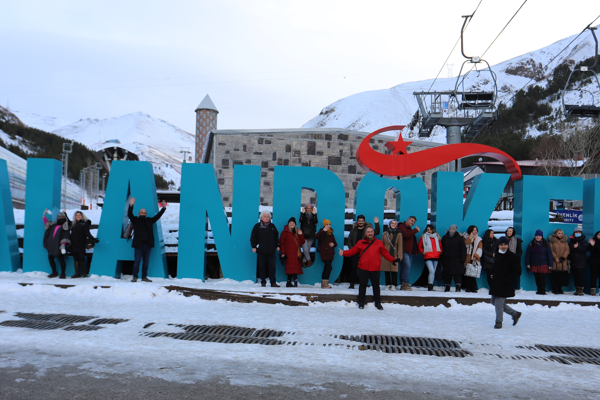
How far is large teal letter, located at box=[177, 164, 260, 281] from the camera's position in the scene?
11219mm

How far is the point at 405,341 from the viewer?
6.60 m

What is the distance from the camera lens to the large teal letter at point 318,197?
11.5 m

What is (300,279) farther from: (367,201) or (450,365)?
(450,365)

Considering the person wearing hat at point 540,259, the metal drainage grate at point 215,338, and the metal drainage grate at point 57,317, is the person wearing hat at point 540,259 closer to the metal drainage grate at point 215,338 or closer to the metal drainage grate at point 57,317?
the metal drainage grate at point 215,338

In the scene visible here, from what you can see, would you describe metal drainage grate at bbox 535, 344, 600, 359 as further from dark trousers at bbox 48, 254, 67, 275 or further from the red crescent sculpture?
dark trousers at bbox 48, 254, 67, 275

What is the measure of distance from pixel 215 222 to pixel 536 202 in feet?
25.4

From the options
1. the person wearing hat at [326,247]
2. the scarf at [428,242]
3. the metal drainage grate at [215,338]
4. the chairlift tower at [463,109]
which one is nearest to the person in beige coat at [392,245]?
the scarf at [428,242]

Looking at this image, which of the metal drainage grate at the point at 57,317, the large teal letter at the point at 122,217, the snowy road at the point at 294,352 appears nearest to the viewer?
the snowy road at the point at 294,352

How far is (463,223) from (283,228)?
4360 mm

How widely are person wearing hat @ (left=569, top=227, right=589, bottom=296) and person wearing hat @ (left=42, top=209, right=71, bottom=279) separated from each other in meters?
11.4

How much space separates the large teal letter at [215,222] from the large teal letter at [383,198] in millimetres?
2581

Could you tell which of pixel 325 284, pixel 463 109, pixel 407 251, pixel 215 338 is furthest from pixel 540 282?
pixel 463 109

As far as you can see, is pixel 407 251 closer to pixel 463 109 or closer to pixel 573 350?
pixel 573 350

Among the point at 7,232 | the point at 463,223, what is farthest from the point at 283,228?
the point at 7,232
